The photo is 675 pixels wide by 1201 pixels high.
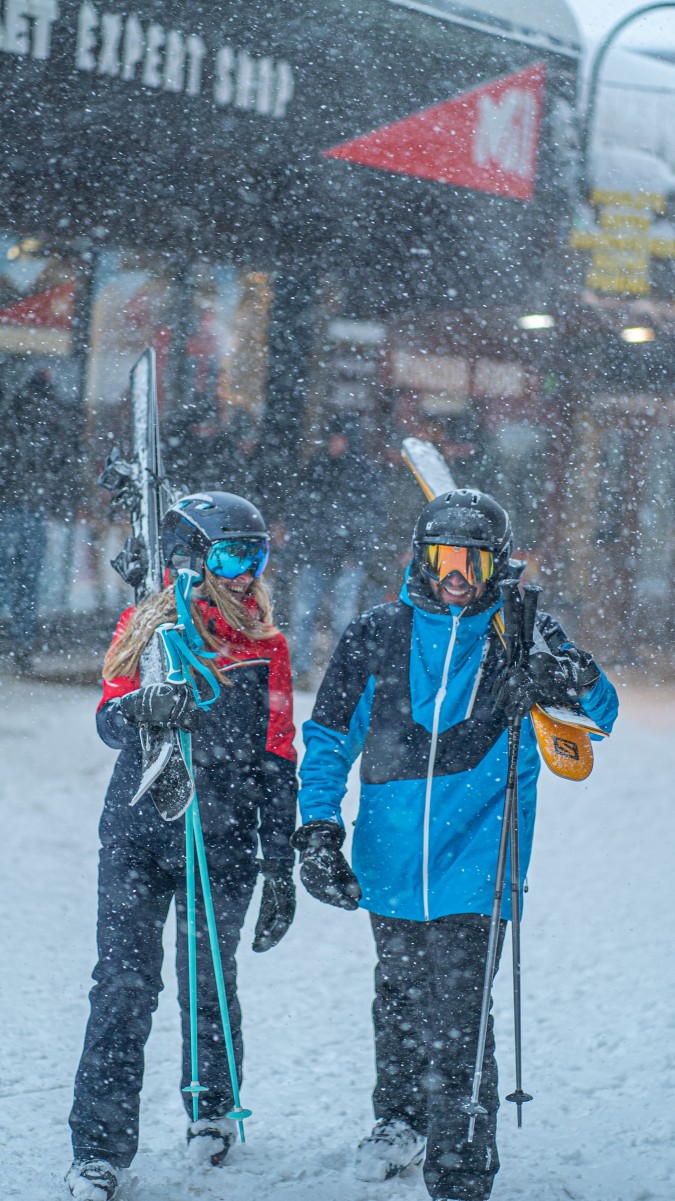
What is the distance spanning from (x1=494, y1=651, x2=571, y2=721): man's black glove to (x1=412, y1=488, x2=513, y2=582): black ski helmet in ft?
0.84

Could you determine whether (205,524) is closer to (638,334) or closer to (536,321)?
(536,321)

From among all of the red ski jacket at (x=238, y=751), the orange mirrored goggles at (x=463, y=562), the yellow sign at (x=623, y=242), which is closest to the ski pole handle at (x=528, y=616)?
the orange mirrored goggles at (x=463, y=562)

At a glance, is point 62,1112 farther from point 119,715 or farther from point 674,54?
point 674,54

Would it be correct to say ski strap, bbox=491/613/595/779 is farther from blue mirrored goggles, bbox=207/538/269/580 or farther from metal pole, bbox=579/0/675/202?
metal pole, bbox=579/0/675/202

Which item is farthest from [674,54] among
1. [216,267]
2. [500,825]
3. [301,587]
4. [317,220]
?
[500,825]

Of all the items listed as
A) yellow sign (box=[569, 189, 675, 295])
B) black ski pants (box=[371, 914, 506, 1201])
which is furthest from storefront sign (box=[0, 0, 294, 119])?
black ski pants (box=[371, 914, 506, 1201])

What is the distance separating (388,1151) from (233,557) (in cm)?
152

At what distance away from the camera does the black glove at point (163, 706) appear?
8.68 feet

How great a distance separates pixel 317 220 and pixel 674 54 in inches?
201

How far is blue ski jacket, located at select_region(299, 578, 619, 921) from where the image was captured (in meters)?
2.72

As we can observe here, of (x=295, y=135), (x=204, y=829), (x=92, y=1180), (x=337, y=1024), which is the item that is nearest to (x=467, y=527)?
(x=204, y=829)

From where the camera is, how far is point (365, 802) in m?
2.84

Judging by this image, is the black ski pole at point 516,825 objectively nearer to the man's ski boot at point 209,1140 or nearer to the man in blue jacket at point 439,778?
the man in blue jacket at point 439,778

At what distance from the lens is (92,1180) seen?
8.73 feet
